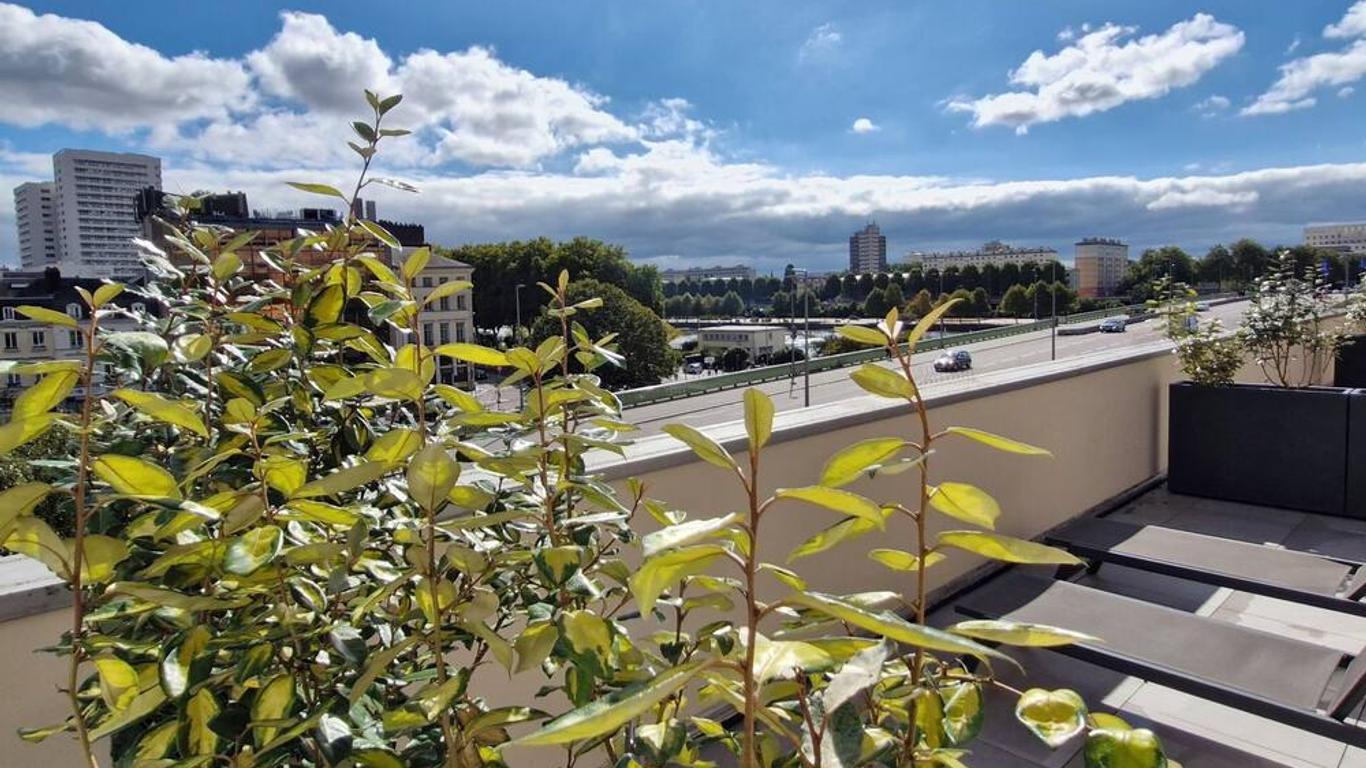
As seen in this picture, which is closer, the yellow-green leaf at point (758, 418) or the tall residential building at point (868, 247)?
the yellow-green leaf at point (758, 418)

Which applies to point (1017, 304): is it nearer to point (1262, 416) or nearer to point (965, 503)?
point (1262, 416)

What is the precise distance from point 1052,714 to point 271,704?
2.31 ft

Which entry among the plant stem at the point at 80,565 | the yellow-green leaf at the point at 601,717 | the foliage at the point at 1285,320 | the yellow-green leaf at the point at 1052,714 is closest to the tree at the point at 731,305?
the foliage at the point at 1285,320

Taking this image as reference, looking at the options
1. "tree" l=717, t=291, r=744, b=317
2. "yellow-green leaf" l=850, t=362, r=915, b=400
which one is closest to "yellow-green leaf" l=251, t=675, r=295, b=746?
"yellow-green leaf" l=850, t=362, r=915, b=400

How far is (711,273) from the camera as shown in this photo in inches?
2744

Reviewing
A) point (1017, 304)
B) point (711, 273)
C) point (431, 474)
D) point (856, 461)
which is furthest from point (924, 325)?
point (711, 273)

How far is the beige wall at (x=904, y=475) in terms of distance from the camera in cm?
131

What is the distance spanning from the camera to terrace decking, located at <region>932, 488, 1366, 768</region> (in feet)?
7.63

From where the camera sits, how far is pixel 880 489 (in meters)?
3.02

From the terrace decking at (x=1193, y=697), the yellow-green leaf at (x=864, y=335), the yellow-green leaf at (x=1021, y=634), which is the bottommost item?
the terrace decking at (x=1193, y=697)

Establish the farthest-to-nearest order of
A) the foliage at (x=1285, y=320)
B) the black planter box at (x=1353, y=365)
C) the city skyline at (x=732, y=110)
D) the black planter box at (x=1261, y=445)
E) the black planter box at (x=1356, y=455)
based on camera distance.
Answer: the city skyline at (x=732, y=110) < the black planter box at (x=1353, y=365) < the foliage at (x=1285, y=320) < the black planter box at (x=1261, y=445) < the black planter box at (x=1356, y=455)

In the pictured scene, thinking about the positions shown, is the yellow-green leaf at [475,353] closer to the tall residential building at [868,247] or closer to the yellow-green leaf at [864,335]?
the yellow-green leaf at [864,335]

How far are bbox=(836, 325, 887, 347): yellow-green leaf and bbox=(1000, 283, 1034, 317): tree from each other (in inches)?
2408

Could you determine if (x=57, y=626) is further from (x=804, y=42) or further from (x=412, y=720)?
(x=804, y=42)
